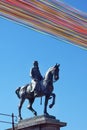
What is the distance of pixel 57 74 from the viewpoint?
62.0 feet

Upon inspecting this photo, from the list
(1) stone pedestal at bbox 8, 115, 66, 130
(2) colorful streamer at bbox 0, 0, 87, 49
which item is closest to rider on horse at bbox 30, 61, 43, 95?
(1) stone pedestal at bbox 8, 115, 66, 130

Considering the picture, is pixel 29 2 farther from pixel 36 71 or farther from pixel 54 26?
pixel 36 71

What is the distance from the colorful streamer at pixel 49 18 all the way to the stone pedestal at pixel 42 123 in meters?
8.46

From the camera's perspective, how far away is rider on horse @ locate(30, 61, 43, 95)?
63.1 ft

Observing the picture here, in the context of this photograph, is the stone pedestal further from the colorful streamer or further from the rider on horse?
the colorful streamer

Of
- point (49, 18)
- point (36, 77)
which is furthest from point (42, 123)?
point (49, 18)

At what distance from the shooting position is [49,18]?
9.13 metres

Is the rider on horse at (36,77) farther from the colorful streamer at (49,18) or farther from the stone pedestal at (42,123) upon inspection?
the colorful streamer at (49,18)

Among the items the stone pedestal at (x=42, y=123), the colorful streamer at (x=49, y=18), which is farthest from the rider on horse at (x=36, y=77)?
the colorful streamer at (x=49, y=18)

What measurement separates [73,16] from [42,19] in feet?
3.37

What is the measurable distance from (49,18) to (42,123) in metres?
9.55

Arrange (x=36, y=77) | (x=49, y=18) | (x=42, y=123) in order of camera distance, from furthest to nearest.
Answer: (x=36, y=77), (x=42, y=123), (x=49, y=18)

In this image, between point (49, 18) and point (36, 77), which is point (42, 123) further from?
point (49, 18)

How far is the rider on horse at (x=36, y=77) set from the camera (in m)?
19.2
